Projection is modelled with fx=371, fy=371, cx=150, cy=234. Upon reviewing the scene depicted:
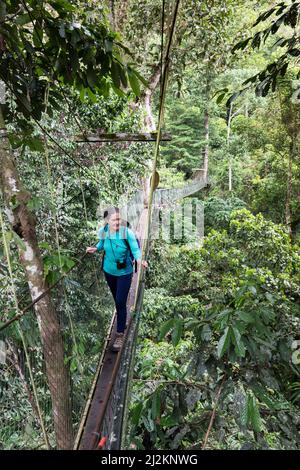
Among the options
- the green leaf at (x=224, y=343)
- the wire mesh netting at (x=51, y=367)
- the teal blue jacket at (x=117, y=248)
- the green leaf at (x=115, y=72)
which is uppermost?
the green leaf at (x=115, y=72)

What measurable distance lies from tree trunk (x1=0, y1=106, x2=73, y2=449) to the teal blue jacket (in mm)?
631

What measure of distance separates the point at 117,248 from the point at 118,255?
0.12 feet

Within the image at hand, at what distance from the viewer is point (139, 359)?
3.12 m

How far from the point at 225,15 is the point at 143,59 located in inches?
41.3

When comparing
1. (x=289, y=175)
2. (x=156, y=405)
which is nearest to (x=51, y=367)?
(x=156, y=405)

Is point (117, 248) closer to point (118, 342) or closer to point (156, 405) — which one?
point (118, 342)

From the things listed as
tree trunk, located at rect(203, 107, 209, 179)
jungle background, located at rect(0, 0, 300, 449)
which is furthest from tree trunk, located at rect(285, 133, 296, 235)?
tree trunk, located at rect(203, 107, 209, 179)

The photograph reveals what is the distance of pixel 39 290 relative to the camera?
1.26 m

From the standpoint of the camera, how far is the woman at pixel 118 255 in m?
1.86

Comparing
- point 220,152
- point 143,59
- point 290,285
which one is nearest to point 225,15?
point 143,59

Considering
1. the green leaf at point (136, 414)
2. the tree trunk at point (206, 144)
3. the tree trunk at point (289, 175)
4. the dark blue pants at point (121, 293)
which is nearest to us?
the green leaf at point (136, 414)

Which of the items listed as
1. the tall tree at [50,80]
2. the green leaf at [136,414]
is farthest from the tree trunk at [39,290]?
the green leaf at [136,414]

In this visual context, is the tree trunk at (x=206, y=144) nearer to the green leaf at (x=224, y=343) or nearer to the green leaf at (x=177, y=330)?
the green leaf at (x=177, y=330)

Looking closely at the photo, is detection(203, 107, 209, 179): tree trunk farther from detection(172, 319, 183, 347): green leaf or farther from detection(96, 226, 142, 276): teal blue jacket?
detection(172, 319, 183, 347): green leaf
